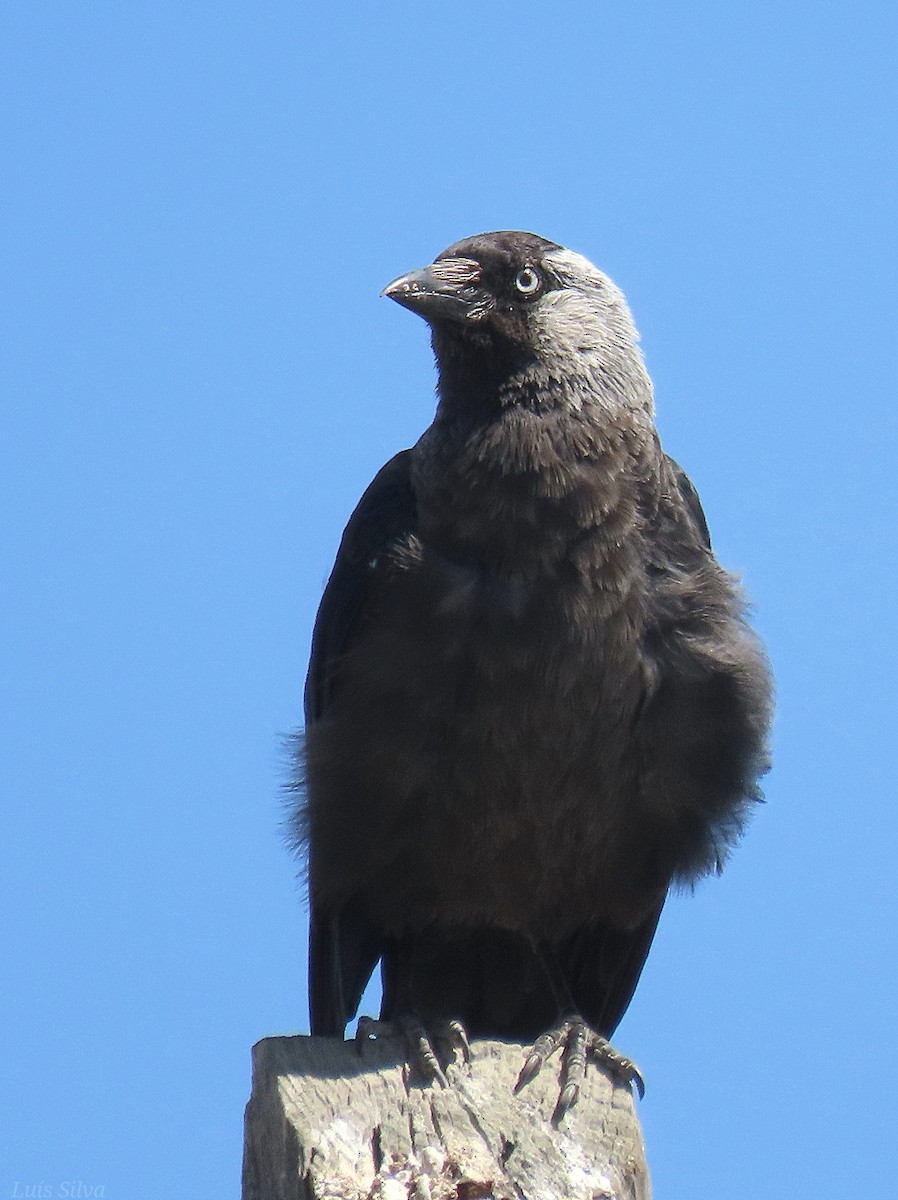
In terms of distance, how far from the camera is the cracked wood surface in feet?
10.4

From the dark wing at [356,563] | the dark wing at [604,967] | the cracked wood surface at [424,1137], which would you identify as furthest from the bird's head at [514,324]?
the cracked wood surface at [424,1137]

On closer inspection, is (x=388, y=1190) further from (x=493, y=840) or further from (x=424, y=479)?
(x=424, y=479)

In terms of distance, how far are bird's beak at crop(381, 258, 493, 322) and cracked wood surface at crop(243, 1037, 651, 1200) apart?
2481mm

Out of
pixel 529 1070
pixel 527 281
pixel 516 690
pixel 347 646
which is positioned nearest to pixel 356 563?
pixel 347 646

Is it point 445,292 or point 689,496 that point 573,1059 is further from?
point 445,292

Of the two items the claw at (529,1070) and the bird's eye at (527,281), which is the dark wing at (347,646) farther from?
the claw at (529,1070)

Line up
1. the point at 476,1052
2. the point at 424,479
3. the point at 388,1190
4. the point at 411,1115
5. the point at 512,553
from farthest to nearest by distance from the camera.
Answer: the point at 424,479 → the point at 512,553 → the point at 476,1052 → the point at 411,1115 → the point at 388,1190

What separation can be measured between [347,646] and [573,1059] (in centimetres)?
170

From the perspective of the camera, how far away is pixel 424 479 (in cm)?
524

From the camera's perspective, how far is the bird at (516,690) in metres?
4.86

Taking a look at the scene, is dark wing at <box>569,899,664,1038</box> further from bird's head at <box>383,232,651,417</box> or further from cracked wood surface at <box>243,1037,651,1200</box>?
cracked wood surface at <box>243,1037,651,1200</box>

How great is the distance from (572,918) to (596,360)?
1.78 metres

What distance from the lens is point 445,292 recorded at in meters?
5.28

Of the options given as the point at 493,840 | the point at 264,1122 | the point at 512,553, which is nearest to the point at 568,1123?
the point at 264,1122
